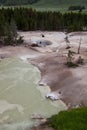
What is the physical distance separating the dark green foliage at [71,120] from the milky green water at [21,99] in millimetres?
1251

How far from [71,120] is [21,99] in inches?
200

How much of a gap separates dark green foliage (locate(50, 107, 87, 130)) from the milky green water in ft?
4.10

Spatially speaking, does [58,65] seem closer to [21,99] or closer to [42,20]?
[21,99]

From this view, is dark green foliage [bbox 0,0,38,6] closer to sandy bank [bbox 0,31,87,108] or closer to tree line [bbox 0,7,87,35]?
tree line [bbox 0,7,87,35]

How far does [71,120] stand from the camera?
1598 centimetres

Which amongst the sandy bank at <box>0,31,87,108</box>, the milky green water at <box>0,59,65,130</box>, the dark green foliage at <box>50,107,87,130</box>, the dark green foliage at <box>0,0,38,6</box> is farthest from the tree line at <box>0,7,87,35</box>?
the dark green foliage at <box>0,0,38,6</box>

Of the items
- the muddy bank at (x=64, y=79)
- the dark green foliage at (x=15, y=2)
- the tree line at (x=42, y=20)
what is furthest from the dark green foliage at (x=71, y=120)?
the dark green foliage at (x=15, y=2)

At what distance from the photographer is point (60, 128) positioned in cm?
1559

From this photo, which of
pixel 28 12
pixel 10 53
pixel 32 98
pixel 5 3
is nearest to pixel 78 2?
pixel 5 3

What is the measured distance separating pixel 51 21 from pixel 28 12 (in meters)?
5.90

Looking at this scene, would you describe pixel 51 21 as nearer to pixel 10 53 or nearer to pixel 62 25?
pixel 62 25

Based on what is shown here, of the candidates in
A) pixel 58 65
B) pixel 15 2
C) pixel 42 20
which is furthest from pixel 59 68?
pixel 15 2

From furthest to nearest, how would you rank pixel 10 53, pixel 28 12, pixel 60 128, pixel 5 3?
pixel 5 3 < pixel 28 12 < pixel 10 53 < pixel 60 128

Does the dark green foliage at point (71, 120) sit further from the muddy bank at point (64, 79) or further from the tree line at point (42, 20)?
the tree line at point (42, 20)
